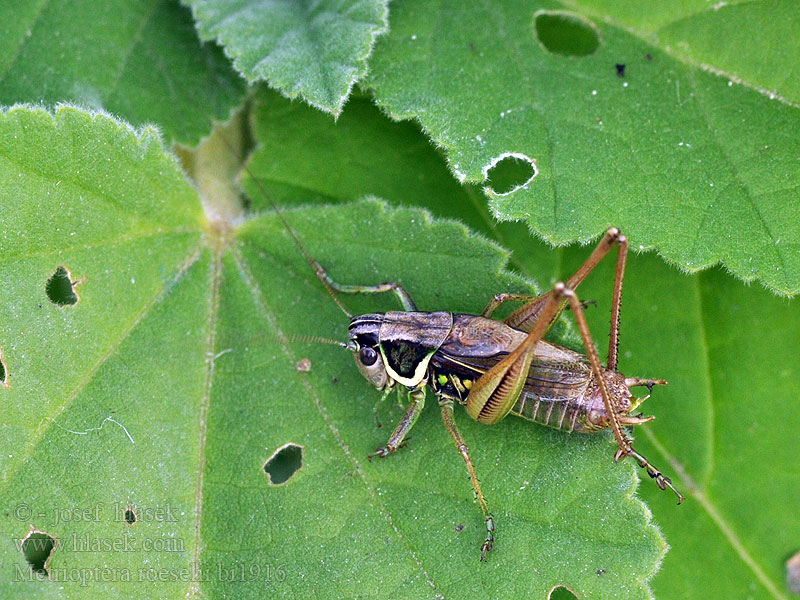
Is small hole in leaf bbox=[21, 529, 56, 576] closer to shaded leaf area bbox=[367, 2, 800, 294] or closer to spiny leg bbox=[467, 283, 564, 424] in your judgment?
spiny leg bbox=[467, 283, 564, 424]

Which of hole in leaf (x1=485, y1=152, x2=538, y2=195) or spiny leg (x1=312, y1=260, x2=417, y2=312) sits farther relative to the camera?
spiny leg (x1=312, y1=260, x2=417, y2=312)

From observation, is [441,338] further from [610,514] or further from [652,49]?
[652,49]

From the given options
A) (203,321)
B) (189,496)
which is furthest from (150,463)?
(203,321)

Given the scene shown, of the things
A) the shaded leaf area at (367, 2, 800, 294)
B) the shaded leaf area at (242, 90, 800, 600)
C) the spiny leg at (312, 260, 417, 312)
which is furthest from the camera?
the shaded leaf area at (242, 90, 800, 600)

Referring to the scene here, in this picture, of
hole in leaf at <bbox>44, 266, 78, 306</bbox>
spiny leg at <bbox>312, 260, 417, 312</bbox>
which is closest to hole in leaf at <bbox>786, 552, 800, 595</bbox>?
spiny leg at <bbox>312, 260, 417, 312</bbox>

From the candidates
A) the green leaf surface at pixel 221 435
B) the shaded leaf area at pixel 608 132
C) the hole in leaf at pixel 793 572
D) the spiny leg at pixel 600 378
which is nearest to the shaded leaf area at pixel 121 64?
the green leaf surface at pixel 221 435

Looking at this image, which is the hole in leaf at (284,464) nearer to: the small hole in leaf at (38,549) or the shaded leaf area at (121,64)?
the small hole in leaf at (38,549)
